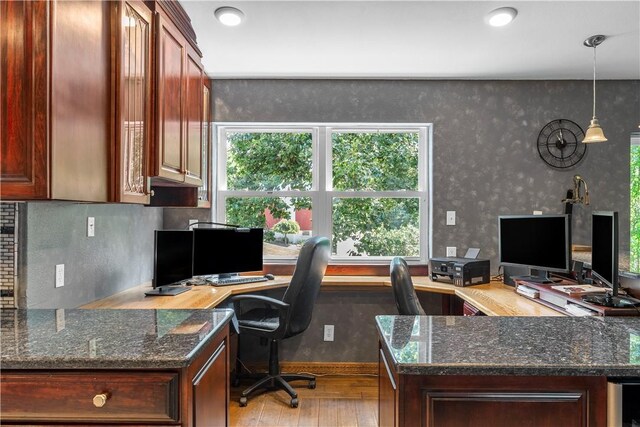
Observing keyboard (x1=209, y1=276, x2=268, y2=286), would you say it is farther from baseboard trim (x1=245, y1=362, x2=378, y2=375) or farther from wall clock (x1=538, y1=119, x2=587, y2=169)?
wall clock (x1=538, y1=119, x2=587, y2=169)

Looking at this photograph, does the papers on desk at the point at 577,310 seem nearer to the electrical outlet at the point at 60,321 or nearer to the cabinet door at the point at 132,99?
the cabinet door at the point at 132,99

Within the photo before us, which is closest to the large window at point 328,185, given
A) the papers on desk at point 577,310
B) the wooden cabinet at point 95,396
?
the papers on desk at point 577,310

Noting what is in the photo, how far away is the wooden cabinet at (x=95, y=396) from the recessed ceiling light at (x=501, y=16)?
231 cm

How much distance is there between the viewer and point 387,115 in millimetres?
3195

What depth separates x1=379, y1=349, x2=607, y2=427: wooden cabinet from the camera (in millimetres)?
1042

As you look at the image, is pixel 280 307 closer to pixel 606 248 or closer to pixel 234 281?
pixel 234 281

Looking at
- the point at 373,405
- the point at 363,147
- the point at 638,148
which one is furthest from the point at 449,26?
the point at 373,405

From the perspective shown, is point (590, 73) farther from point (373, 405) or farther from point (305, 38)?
point (373, 405)

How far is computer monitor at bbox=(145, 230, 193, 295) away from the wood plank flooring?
0.91 meters

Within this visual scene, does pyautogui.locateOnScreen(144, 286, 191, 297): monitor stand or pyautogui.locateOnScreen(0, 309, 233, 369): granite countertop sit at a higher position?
pyautogui.locateOnScreen(0, 309, 233, 369): granite countertop

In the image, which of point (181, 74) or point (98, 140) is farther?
point (181, 74)

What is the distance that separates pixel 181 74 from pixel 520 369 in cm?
201

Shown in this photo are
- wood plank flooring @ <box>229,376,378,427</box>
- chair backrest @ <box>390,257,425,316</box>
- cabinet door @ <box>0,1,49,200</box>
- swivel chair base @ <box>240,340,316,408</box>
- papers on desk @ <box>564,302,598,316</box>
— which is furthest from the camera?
swivel chair base @ <box>240,340,316,408</box>

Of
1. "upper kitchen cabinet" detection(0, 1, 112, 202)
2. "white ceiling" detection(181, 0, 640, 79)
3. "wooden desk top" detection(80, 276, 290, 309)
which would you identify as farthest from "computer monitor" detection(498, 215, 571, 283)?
"upper kitchen cabinet" detection(0, 1, 112, 202)
